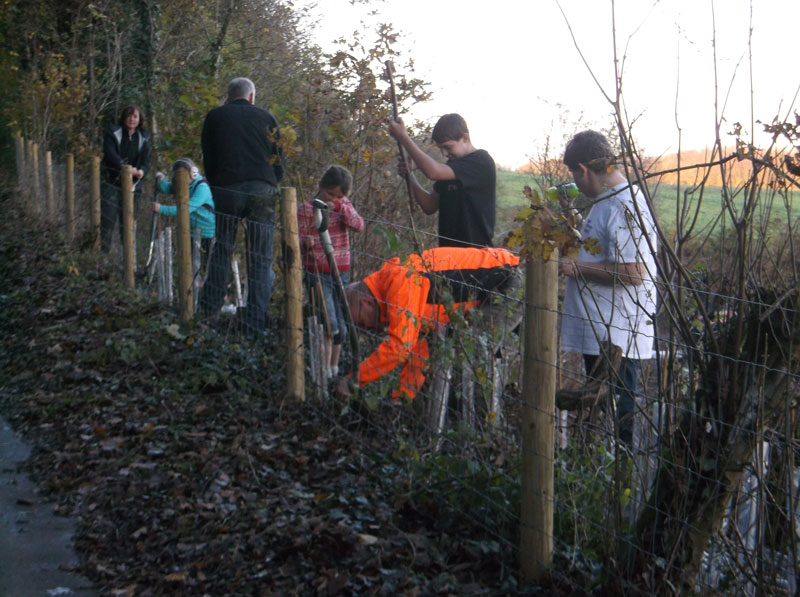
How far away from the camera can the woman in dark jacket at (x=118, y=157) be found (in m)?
10.5

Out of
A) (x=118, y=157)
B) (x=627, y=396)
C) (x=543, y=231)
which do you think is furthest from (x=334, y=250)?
(x=118, y=157)

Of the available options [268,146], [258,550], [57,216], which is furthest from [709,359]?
[57,216]

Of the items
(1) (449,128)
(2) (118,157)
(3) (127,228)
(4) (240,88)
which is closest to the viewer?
(1) (449,128)

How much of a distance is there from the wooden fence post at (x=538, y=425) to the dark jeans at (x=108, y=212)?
8292 millimetres

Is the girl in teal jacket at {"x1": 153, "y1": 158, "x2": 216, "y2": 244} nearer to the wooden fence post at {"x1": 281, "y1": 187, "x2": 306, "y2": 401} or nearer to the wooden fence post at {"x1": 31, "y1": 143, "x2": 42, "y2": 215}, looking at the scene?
the wooden fence post at {"x1": 281, "y1": 187, "x2": 306, "y2": 401}

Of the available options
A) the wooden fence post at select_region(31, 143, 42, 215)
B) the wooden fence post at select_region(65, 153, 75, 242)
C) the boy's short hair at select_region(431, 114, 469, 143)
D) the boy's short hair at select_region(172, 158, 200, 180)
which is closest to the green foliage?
the boy's short hair at select_region(431, 114, 469, 143)

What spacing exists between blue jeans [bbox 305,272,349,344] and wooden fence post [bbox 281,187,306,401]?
128mm

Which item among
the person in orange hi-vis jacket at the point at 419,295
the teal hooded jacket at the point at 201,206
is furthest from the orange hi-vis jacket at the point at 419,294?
the teal hooded jacket at the point at 201,206

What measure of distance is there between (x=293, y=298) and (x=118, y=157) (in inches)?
231

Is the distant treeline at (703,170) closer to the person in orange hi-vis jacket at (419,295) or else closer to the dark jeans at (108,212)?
the person in orange hi-vis jacket at (419,295)

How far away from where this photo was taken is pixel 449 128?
5523mm

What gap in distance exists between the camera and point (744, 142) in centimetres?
245

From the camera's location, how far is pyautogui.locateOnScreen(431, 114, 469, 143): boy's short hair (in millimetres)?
5508

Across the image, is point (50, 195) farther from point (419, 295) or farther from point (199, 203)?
→ point (419, 295)
